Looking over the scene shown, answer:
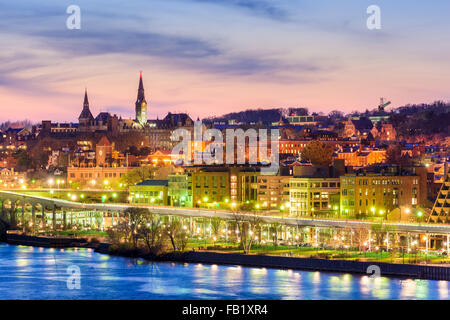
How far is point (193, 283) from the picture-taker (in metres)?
31.2

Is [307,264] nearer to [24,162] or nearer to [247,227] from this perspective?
[247,227]

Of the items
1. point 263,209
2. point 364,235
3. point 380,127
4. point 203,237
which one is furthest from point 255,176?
point 380,127

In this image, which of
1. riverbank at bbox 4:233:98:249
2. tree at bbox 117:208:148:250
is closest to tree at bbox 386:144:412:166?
tree at bbox 117:208:148:250

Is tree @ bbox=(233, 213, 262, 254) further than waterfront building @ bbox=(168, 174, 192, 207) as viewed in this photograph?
No

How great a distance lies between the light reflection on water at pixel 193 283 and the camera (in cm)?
2908

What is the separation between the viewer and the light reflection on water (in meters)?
29.1

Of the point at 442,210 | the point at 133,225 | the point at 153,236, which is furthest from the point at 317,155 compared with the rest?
the point at 153,236

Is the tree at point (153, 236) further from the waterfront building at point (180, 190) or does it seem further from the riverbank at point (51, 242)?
the waterfront building at point (180, 190)

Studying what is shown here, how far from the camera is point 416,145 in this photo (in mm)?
87812

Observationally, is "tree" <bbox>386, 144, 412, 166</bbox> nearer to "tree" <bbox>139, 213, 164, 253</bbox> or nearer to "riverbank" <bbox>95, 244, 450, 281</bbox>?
"tree" <bbox>139, 213, 164, 253</bbox>

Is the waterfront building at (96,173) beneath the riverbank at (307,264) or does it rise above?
above

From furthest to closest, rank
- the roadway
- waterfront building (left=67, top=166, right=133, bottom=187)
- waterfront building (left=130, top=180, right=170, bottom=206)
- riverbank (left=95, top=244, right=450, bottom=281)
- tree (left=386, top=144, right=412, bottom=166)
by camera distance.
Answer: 1. waterfront building (left=67, top=166, right=133, bottom=187)
2. tree (left=386, top=144, right=412, bottom=166)
3. waterfront building (left=130, top=180, right=170, bottom=206)
4. the roadway
5. riverbank (left=95, top=244, right=450, bottom=281)

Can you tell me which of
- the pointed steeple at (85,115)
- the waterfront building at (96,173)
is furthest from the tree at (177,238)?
the pointed steeple at (85,115)
